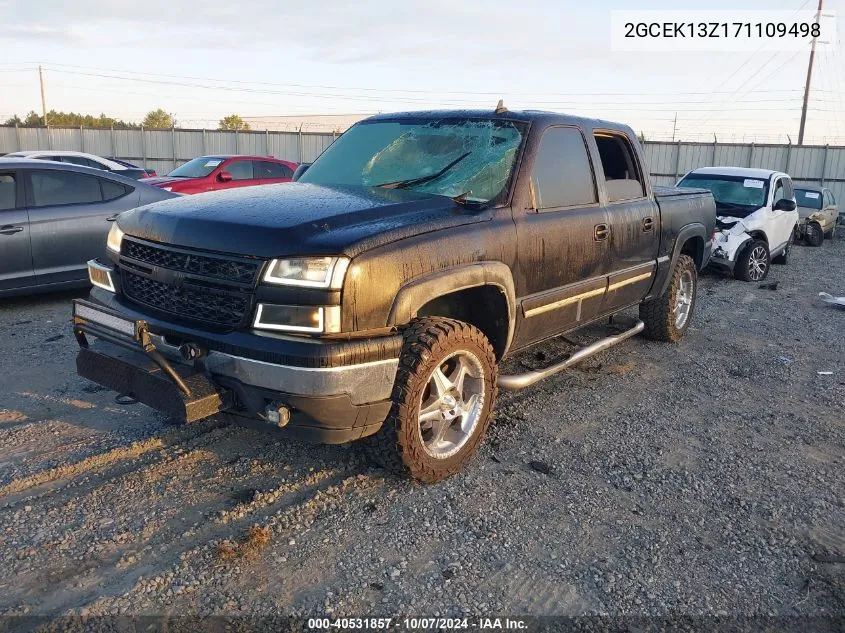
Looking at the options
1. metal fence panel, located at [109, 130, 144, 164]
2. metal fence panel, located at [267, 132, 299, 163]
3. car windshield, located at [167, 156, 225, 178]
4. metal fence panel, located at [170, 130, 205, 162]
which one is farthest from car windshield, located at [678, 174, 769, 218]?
metal fence panel, located at [109, 130, 144, 164]

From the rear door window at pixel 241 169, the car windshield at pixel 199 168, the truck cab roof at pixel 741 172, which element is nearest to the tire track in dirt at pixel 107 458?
the car windshield at pixel 199 168

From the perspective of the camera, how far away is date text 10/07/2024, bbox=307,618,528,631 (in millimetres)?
2541

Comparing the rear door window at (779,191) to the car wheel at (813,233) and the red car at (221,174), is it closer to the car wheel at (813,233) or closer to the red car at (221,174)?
the car wheel at (813,233)

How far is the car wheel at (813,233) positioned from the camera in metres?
16.4

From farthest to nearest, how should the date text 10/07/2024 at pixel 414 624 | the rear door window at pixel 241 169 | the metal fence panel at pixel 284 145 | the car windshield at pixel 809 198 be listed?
1. the metal fence panel at pixel 284 145
2. the car windshield at pixel 809 198
3. the rear door window at pixel 241 169
4. the date text 10/07/2024 at pixel 414 624

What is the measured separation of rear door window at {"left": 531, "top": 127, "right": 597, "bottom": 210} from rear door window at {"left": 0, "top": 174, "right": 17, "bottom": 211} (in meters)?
5.42

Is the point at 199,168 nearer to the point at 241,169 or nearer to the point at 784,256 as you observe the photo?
the point at 241,169

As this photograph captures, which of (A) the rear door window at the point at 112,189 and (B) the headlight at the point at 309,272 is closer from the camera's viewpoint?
(B) the headlight at the point at 309,272

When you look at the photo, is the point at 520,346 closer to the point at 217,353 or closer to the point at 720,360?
the point at 217,353

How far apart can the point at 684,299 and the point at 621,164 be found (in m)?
1.88

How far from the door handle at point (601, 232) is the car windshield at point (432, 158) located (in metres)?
0.89

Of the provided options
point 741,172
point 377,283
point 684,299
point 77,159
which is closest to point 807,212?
point 741,172

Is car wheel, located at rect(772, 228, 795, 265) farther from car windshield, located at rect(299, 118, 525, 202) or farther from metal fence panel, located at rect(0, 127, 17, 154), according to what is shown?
metal fence panel, located at rect(0, 127, 17, 154)

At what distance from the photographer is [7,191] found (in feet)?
22.2
